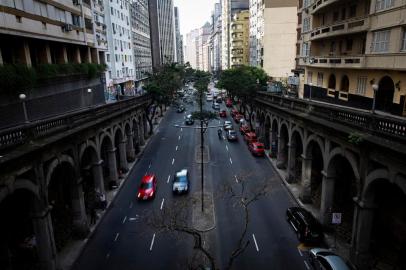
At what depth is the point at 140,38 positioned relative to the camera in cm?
9681

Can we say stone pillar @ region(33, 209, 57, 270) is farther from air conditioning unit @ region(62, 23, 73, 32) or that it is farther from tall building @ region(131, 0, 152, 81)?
tall building @ region(131, 0, 152, 81)

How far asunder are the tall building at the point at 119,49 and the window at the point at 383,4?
46523mm

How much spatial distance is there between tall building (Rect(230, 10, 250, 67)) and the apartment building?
3095 inches

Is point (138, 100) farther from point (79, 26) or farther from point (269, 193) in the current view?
point (269, 193)

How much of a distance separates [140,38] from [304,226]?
8786 centimetres

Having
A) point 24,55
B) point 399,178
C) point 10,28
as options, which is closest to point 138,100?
point 24,55

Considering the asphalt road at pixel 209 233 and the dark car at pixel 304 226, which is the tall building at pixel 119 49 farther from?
the dark car at pixel 304 226

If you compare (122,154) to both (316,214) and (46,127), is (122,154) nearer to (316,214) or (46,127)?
(46,127)

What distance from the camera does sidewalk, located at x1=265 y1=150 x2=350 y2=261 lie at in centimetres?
2209

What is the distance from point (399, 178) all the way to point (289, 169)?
20278 millimetres

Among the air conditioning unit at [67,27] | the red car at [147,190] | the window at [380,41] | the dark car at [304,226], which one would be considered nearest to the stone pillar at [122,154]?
the red car at [147,190]

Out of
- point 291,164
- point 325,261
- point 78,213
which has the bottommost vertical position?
point 325,261

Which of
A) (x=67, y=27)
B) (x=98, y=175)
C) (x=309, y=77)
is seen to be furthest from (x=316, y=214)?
(x=67, y=27)

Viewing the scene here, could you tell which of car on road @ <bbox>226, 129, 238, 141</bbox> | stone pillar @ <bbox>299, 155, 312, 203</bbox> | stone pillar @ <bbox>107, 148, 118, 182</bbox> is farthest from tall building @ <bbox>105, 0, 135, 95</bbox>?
stone pillar @ <bbox>299, 155, 312, 203</bbox>
